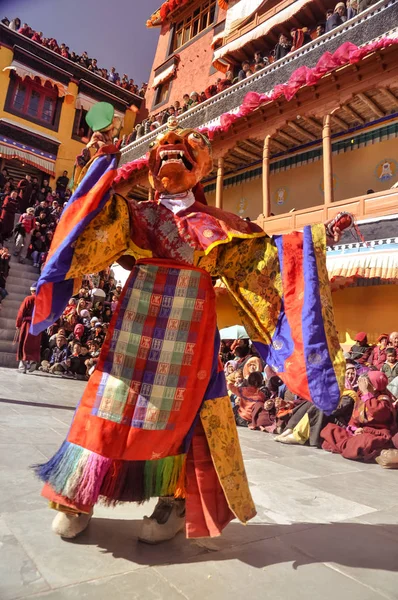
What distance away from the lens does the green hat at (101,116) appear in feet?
6.57

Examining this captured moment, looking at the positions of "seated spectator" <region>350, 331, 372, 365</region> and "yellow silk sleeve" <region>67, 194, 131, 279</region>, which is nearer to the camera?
"yellow silk sleeve" <region>67, 194, 131, 279</region>

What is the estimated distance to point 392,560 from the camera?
182cm

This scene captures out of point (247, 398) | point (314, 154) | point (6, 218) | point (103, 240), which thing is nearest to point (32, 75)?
point (6, 218)

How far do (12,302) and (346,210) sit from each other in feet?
25.2

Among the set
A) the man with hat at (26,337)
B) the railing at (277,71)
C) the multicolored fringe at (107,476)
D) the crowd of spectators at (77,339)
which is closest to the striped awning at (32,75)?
the railing at (277,71)

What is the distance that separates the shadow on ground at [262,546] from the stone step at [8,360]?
7462 mm

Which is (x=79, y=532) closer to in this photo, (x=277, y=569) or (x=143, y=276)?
(x=277, y=569)

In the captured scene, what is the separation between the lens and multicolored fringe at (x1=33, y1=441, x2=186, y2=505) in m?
1.73

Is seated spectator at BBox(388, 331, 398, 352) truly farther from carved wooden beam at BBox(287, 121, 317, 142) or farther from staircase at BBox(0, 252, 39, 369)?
staircase at BBox(0, 252, 39, 369)

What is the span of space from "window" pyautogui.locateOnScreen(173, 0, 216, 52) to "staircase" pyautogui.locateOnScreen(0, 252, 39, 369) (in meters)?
12.6

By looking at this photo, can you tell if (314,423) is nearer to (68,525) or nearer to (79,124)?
(68,525)

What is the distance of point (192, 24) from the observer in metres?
18.8

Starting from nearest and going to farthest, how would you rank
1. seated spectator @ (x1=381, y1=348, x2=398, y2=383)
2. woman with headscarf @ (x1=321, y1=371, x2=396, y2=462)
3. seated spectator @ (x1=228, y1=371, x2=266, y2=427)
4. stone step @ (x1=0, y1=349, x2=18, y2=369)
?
woman with headscarf @ (x1=321, y1=371, x2=396, y2=462)
seated spectator @ (x1=228, y1=371, x2=266, y2=427)
seated spectator @ (x1=381, y1=348, x2=398, y2=383)
stone step @ (x1=0, y1=349, x2=18, y2=369)

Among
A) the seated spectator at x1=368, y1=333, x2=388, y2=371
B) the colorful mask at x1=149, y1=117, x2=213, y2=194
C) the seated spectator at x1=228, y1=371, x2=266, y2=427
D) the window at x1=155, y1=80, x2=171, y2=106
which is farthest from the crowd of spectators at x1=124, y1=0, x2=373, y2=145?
the colorful mask at x1=149, y1=117, x2=213, y2=194
